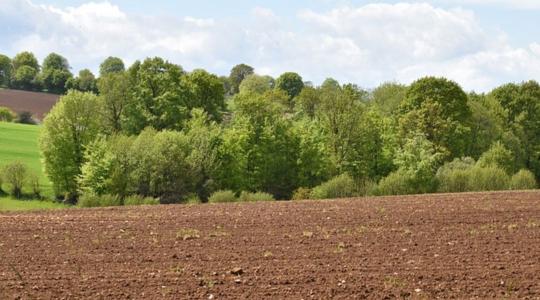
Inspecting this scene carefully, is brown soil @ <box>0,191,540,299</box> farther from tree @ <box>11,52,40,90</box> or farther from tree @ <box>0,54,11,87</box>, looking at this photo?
tree @ <box>0,54,11,87</box>

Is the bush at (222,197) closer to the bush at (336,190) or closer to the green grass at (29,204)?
the bush at (336,190)

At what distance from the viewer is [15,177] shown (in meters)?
58.5

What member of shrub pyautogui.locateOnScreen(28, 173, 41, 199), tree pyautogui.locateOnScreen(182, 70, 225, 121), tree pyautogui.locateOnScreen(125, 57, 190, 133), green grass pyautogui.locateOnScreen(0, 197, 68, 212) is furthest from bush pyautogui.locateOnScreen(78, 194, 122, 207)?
tree pyautogui.locateOnScreen(182, 70, 225, 121)

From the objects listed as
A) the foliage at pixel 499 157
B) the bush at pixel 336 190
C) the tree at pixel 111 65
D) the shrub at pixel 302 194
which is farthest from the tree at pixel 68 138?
the tree at pixel 111 65

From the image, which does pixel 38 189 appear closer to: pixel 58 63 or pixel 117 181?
pixel 117 181

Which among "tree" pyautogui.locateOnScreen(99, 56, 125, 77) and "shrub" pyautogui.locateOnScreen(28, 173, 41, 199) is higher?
"tree" pyautogui.locateOnScreen(99, 56, 125, 77)

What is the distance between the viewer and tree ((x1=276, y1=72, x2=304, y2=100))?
396 ft

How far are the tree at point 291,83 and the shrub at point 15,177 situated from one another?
221 ft

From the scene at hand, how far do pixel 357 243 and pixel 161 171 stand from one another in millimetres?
31027

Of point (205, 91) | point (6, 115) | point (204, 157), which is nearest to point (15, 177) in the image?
point (204, 157)

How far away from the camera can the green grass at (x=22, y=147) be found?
228ft

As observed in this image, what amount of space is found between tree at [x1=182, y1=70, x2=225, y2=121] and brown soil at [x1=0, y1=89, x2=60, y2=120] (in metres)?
47.1

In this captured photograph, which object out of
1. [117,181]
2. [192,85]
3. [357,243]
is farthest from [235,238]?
[192,85]

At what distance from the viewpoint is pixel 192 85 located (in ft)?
222
